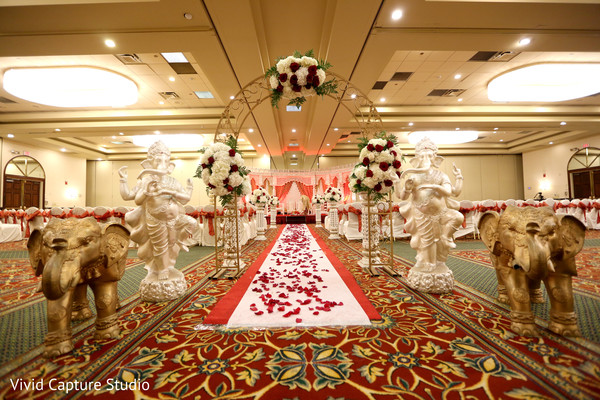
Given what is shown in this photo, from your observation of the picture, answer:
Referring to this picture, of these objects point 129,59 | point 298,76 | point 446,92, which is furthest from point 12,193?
point 446,92

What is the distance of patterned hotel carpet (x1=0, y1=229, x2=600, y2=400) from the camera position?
1298mm

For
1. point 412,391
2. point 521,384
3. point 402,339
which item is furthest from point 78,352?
point 521,384

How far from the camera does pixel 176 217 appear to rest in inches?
104

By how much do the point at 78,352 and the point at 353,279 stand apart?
2687 millimetres

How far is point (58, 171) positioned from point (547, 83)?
75.5ft

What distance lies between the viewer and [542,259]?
1508 millimetres

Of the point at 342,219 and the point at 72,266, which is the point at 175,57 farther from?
the point at 72,266

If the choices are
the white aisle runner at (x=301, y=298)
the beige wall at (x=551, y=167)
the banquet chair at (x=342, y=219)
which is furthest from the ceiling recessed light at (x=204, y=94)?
the beige wall at (x=551, y=167)

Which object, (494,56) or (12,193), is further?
(12,193)

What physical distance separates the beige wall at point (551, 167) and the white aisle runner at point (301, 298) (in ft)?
57.2

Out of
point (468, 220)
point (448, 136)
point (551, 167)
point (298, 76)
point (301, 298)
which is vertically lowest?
point (301, 298)

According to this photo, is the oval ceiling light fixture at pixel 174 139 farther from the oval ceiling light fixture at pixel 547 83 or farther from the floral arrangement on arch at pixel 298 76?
the oval ceiling light fixture at pixel 547 83

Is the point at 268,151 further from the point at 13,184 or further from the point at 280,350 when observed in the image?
the point at 280,350

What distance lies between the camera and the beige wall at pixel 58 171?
470 inches
